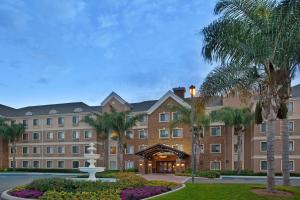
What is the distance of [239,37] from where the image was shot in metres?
18.8

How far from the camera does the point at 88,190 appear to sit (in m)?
18.8

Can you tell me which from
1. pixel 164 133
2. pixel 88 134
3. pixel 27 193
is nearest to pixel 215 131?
pixel 164 133

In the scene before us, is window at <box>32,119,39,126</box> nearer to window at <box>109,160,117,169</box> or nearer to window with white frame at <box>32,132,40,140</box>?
window with white frame at <box>32,132,40,140</box>

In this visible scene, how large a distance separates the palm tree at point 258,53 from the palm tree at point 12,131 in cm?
5498

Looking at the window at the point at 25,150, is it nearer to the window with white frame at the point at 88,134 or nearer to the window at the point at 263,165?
the window with white frame at the point at 88,134

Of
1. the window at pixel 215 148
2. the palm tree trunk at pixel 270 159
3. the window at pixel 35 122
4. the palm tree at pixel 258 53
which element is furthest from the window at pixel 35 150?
the palm tree trunk at pixel 270 159

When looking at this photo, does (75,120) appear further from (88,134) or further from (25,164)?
(25,164)

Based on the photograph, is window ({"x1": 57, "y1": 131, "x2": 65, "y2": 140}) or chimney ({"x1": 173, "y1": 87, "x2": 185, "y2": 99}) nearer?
chimney ({"x1": 173, "y1": 87, "x2": 185, "y2": 99})

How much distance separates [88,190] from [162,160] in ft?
134

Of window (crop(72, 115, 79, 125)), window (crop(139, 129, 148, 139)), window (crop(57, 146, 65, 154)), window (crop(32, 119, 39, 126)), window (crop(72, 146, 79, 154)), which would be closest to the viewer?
window (crop(139, 129, 148, 139))

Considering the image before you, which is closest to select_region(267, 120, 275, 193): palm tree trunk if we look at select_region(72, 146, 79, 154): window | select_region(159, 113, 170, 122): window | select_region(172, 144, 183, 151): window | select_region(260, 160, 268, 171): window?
select_region(260, 160, 268, 171): window

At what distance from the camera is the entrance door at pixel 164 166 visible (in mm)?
58622

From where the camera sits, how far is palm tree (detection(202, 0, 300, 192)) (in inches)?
691

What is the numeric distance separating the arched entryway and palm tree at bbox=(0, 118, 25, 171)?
23.8m
